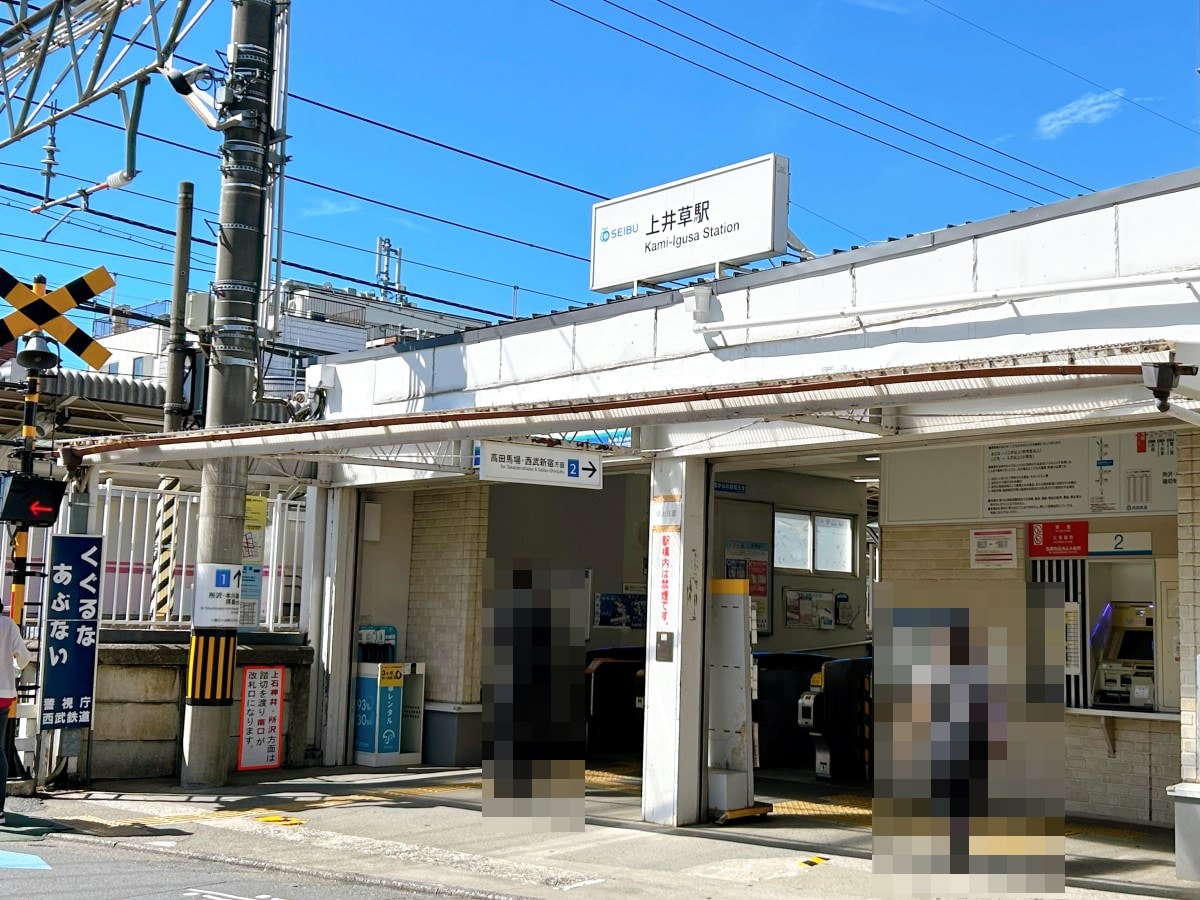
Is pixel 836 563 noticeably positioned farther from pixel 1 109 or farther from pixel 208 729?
pixel 1 109

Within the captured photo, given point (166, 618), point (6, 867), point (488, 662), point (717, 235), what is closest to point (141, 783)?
point (166, 618)

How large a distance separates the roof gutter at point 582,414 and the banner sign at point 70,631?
Answer: 866 mm

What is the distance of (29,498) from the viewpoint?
423 inches

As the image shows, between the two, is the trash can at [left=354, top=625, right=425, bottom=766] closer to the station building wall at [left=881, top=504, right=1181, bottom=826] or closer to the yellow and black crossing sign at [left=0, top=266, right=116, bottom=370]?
the yellow and black crossing sign at [left=0, top=266, right=116, bottom=370]

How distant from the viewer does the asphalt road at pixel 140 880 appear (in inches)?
294

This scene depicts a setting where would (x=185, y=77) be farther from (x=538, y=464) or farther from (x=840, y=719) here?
(x=840, y=719)

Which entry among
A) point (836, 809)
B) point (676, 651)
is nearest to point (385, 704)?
point (676, 651)

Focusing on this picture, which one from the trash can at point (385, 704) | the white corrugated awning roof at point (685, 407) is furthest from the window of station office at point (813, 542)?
the white corrugated awning roof at point (685, 407)

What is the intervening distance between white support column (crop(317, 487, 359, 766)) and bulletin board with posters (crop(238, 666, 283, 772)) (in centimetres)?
56

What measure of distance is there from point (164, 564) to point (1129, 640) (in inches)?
402

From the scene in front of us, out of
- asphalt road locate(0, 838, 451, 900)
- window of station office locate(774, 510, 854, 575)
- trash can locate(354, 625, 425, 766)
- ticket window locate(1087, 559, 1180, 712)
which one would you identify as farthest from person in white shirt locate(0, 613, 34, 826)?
window of station office locate(774, 510, 854, 575)

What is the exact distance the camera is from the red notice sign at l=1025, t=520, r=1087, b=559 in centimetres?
1082

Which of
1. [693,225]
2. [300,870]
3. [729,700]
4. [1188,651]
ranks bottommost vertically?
[300,870]

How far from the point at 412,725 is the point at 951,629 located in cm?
762
